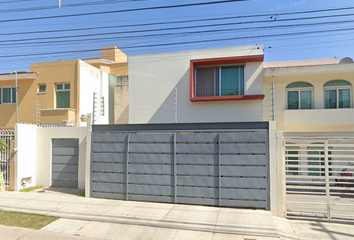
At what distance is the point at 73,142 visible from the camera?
27.8 feet

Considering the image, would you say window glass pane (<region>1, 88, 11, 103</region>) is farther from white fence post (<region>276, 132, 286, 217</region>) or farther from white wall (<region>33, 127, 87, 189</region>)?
white fence post (<region>276, 132, 286, 217</region>)

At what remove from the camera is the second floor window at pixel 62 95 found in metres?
12.1

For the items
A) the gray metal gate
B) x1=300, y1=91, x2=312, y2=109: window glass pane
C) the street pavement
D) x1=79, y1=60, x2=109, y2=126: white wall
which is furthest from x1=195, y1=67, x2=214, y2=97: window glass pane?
the street pavement

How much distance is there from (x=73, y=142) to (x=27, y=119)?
231 inches

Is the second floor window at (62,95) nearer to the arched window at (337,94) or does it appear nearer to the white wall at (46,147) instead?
the white wall at (46,147)

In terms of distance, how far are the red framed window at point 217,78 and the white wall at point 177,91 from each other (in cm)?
33

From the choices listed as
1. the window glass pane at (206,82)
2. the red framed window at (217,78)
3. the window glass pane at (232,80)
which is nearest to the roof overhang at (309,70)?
the red framed window at (217,78)

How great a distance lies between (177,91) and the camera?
1130 centimetres

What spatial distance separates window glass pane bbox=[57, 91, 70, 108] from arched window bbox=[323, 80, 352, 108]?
1333 centimetres

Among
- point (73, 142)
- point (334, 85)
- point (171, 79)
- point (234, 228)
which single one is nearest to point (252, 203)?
point (234, 228)

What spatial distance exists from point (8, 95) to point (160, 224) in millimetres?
12904

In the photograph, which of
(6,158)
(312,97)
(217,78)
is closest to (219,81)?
(217,78)

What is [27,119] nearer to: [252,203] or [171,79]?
[171,79]

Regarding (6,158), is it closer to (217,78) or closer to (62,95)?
(62,95)
